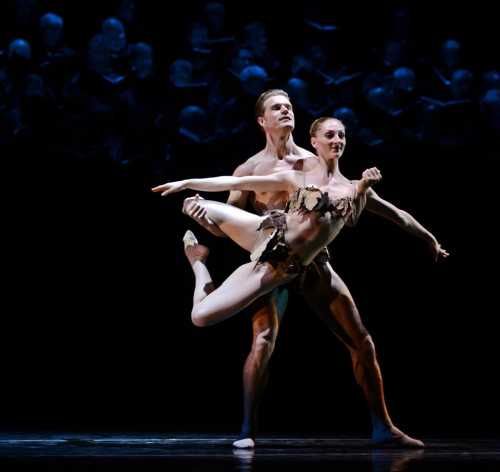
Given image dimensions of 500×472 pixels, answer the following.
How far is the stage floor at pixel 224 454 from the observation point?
2.99 m

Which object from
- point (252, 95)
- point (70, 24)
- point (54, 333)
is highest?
point (70, 24)

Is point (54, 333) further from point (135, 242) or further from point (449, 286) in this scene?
point (449, 286)

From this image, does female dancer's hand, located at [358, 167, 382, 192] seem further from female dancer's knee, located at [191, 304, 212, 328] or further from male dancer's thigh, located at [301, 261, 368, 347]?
female dancer's knee, located at [191, 304, 212, 328]

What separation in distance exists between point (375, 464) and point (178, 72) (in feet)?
9.55

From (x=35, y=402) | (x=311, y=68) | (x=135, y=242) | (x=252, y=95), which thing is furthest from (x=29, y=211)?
(x=311, y=68)

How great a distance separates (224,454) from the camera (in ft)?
11.0

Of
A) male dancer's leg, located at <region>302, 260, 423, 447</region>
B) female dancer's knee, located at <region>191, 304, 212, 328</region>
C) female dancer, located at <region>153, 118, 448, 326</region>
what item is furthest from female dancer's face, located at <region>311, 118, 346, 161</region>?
female dancer's knee, located at <region>191, 304, 212, 328</region>

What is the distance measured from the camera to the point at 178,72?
5.20 m

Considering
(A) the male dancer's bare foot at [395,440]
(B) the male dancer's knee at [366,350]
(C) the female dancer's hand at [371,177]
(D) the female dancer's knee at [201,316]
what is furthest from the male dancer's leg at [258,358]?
(C) the female dancer's hand at [371,177]

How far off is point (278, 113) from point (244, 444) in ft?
4.82

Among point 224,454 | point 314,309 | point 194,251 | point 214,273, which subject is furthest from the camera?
point 214,273

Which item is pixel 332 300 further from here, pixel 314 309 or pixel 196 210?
pixel 196 210

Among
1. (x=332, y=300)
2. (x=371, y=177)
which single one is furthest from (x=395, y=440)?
(x=371, y=177)

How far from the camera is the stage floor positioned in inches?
118
